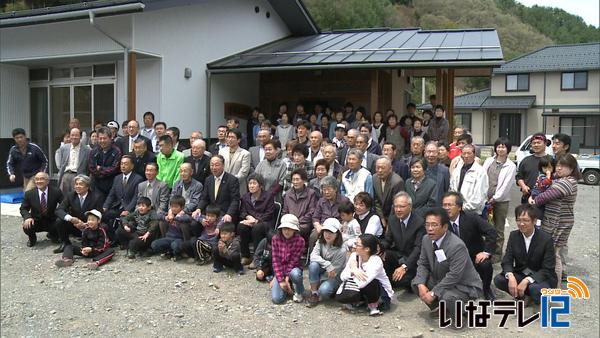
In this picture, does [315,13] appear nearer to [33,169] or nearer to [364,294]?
[33,169]

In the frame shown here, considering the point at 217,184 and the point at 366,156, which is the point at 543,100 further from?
the point at 217,184

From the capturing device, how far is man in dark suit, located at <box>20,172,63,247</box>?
7309mm

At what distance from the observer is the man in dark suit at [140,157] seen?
24.5 feet

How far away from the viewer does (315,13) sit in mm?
28641

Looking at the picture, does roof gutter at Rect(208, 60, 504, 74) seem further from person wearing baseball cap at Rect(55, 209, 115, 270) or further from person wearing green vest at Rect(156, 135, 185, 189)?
person wearing baseball cap at Rect(55, 209, 115, 270)

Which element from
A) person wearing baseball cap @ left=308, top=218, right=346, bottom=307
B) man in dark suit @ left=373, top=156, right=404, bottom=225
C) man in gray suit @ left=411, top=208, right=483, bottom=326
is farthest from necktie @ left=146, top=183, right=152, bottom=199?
man in gray suit @ left=411, top=208, right=483, bottom=326

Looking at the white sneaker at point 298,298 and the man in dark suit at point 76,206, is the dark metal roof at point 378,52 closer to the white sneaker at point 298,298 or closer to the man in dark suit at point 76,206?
the man in dark suit at point 76,206

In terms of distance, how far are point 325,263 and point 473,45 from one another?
7.39 meters

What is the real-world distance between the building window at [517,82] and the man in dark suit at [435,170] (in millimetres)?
28604

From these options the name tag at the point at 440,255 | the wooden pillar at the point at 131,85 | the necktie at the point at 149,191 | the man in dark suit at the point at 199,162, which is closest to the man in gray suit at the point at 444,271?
the name tag at the point at 440,255

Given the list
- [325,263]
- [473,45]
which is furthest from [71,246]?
[473,45]

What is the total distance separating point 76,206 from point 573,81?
101 feet

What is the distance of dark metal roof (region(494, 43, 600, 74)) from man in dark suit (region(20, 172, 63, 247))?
91.0ft

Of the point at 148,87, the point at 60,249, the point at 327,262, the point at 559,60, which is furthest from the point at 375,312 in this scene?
the point at 559,60
